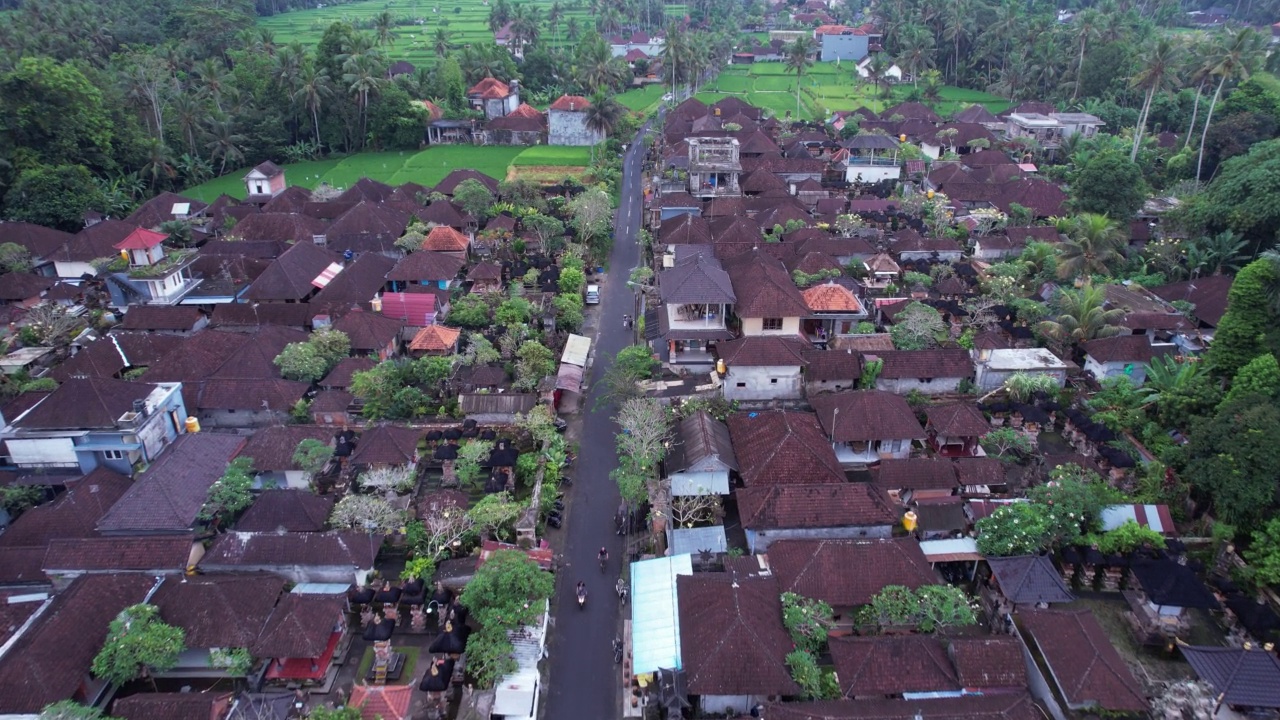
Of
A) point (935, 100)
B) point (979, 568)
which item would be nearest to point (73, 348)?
point (979, 568)

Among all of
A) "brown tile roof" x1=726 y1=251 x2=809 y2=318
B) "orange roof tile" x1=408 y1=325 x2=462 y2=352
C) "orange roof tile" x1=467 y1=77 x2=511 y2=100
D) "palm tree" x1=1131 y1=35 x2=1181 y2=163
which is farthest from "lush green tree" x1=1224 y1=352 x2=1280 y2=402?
"orange roof tile" x1=467 y1=77 x2=511 y2=100

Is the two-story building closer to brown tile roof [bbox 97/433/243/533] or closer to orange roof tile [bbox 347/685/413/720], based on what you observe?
brown tile roof [bbox 97/433/243/533]

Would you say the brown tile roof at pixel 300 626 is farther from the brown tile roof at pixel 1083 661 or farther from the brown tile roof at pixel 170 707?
the brown tile roof at pixel 1083 661

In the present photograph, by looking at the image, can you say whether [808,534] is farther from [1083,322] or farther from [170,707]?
[1083,322]

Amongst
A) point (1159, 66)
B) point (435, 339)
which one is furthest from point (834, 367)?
point (1159, 66)

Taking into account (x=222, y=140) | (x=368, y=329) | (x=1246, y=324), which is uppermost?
(x=222, y=140)

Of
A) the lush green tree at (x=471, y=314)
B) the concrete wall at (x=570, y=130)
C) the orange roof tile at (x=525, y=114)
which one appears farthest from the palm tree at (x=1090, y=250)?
the orange roof tile at (x=525, y=114)

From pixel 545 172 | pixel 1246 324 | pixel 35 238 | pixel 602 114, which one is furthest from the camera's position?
pixel 602 114
